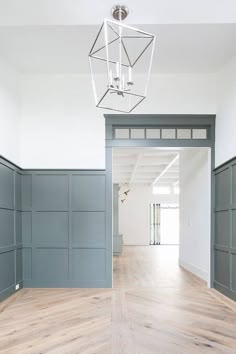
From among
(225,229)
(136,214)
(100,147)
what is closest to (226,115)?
(225,229)

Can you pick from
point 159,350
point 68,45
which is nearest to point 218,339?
point 159,350

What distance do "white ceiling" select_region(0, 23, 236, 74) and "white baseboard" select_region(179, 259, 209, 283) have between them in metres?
3.71

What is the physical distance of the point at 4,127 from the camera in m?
4.70

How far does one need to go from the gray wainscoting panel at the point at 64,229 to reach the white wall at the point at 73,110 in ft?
0.93

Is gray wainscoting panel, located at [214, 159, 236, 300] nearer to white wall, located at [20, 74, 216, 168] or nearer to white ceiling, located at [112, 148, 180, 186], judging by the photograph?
white wall, located at [20, 74, 216, 168]

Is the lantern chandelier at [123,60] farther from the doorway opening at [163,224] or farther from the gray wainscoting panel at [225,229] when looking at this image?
the doorway opening at [163,224]

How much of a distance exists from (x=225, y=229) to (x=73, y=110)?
3264mm

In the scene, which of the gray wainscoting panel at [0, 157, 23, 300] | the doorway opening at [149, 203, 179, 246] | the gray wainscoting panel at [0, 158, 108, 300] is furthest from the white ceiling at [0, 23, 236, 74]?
the doorway opening at [149, 203, 179, 246]

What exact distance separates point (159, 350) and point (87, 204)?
2.85 m

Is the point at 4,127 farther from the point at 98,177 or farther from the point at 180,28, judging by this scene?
the point at 180,28

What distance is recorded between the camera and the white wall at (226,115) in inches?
183

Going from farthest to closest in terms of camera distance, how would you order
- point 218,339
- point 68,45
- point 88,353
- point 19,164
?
1. point 19,164
2. point 68,45
3. point 218,339
4. point 88,353

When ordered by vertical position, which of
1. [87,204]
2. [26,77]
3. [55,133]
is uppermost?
[26,77]

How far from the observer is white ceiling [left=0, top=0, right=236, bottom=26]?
3748 millimetres
